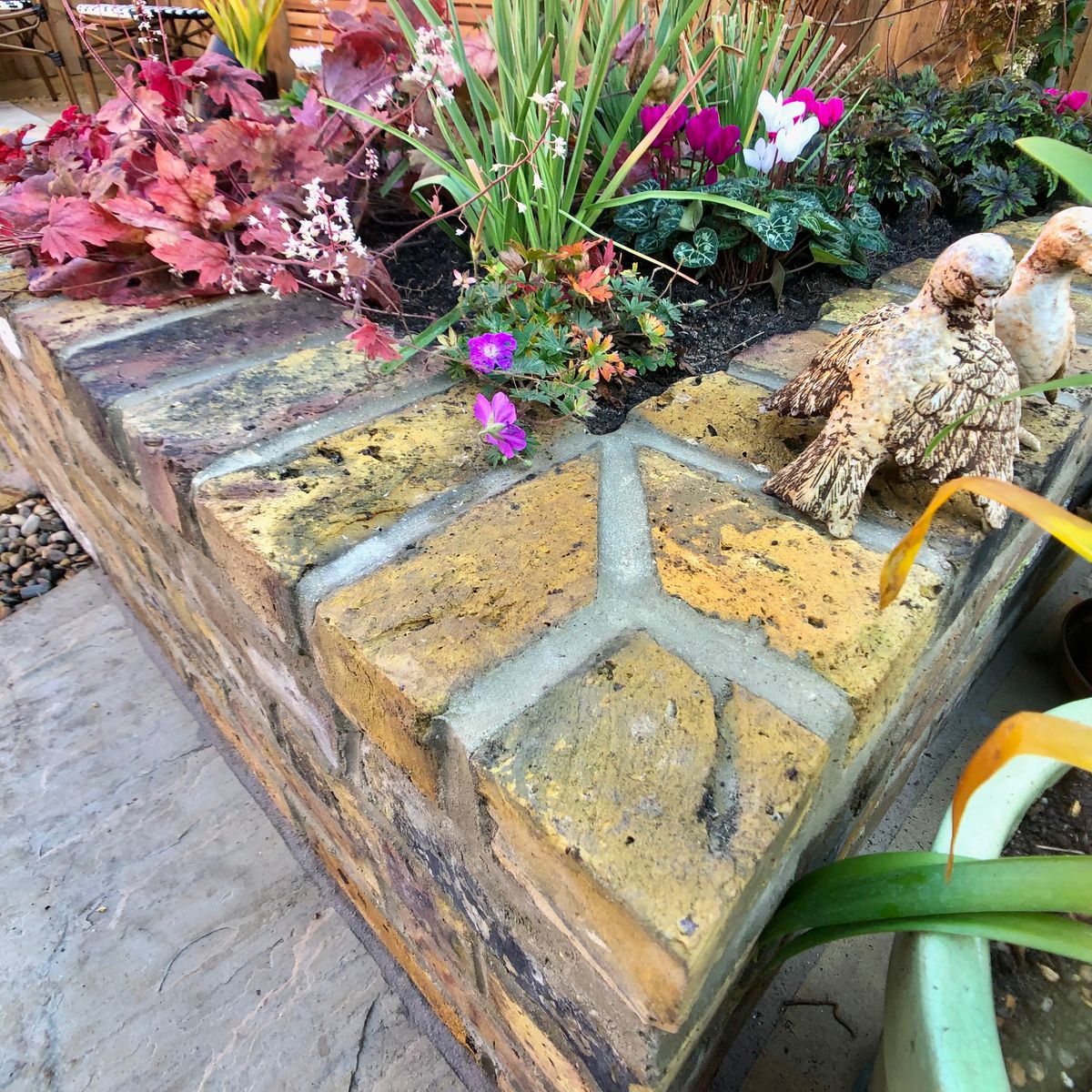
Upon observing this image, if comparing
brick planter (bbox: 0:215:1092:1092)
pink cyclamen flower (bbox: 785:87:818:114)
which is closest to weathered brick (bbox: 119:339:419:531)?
brick planter (bbox: 0:215:1092:1092)

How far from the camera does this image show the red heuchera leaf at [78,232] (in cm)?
131

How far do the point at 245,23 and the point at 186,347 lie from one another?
1.54m

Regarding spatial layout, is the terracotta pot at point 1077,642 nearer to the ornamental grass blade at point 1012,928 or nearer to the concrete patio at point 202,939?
the concrete patio at point 202,939

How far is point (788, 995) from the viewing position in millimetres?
1162

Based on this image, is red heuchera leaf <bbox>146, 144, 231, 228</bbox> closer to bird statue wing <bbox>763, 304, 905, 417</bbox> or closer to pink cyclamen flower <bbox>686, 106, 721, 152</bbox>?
pink cyclamen flower <bbox>686, 106, 721, 152</bbox>

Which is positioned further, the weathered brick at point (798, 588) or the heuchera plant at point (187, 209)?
the heuchera plant at point (187, 209)

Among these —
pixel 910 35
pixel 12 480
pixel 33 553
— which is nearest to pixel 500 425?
pixel 33 553

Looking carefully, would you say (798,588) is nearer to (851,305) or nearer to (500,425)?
(500,425)

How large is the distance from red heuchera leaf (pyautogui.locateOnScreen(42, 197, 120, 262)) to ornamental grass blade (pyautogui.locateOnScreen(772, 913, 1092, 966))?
5.13 feet

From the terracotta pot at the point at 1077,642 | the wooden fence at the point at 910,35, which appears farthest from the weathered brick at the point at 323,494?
the wooden fence at the point at 910,35

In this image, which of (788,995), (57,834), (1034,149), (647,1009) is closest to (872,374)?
(1034,149)

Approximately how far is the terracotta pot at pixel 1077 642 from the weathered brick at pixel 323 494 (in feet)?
4.64

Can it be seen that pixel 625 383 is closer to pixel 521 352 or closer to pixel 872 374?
pixel 521 352

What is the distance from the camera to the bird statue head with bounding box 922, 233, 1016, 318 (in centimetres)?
66
